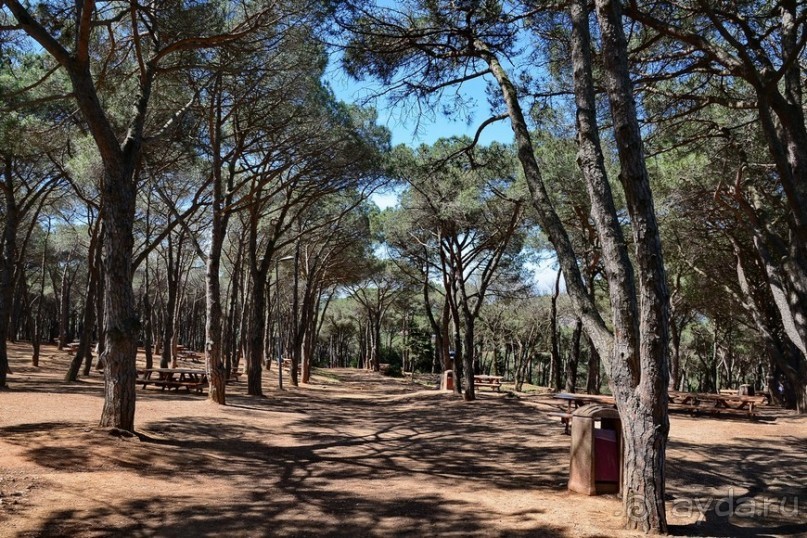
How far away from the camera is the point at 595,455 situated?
5129mm

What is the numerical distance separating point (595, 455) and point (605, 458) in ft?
0.36

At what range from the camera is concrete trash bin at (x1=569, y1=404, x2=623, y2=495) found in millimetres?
5105

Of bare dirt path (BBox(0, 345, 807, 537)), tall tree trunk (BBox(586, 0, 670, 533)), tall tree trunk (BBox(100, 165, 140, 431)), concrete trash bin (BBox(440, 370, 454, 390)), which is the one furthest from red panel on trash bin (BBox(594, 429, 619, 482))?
concrete trash bin (BBox(440, 370, 454, 390))

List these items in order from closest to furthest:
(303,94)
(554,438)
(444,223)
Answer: (554,438) < (303,94) < (444,223)

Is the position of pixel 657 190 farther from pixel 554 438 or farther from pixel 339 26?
pixel 339 26

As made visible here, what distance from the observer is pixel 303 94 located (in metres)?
12.5

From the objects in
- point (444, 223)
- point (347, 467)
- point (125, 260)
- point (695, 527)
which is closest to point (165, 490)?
point (347, 467)

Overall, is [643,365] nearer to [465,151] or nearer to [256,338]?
[465,151]

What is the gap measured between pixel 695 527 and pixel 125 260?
20.9 feet

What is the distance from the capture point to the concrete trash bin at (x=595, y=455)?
201 inches

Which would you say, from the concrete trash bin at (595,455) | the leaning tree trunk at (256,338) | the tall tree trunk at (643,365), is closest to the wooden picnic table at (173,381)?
the leaning tree trunk at (256,338)

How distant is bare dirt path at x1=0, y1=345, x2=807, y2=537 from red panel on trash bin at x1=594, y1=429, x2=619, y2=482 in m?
0.23

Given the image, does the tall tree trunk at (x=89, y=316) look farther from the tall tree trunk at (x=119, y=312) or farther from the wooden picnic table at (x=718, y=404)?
the wooden picnic table at (x=718, y=404)

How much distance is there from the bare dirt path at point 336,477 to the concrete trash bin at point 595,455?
17cm
